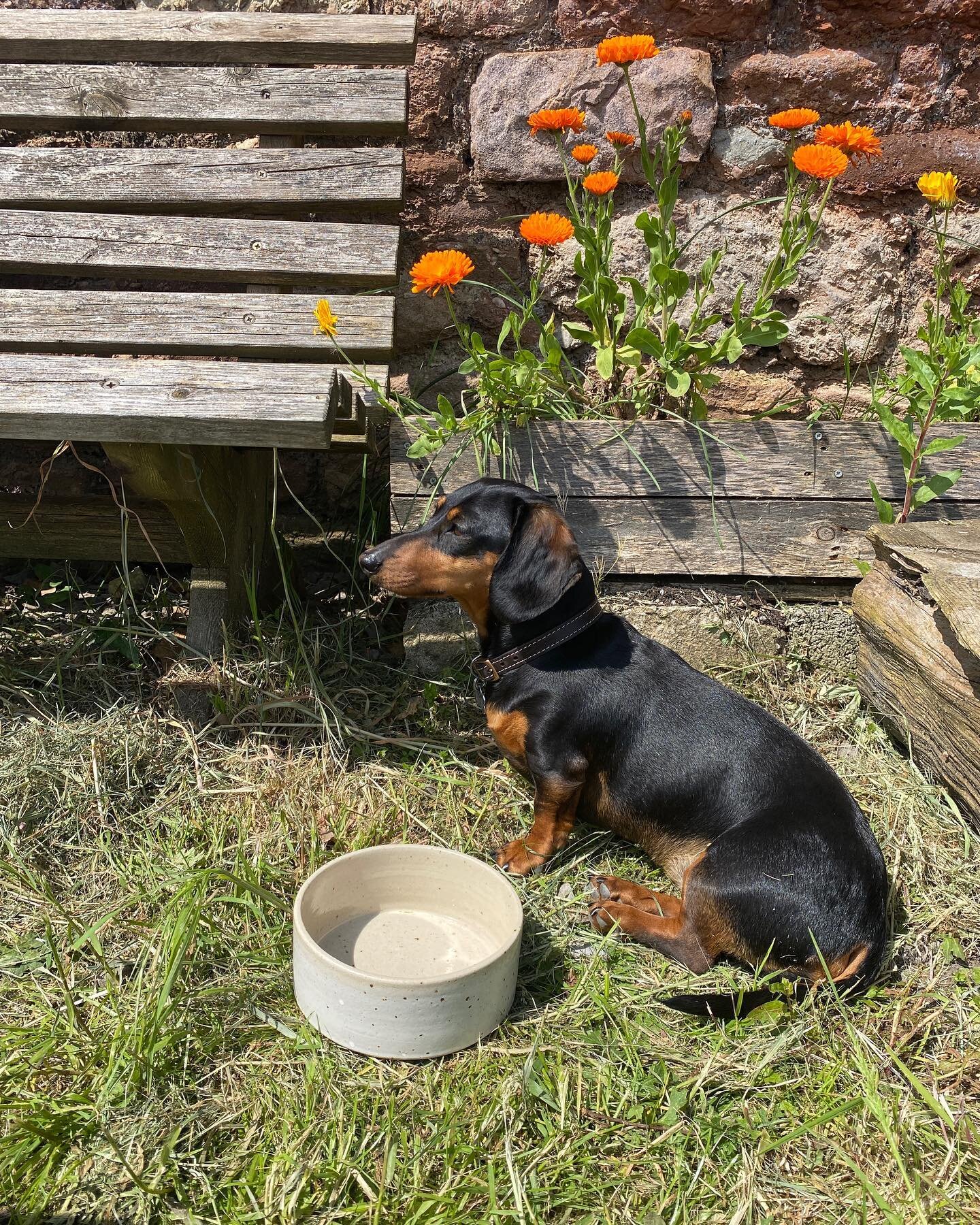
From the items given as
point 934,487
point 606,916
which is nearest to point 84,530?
point 606,916

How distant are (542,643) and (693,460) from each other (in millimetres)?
888

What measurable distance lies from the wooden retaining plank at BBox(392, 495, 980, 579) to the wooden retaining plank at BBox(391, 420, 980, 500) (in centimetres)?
4

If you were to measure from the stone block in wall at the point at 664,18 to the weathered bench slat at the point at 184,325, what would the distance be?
1.28 meters

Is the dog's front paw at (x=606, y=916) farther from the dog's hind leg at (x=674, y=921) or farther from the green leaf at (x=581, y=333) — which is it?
the green leaf at (x=581, y=333)

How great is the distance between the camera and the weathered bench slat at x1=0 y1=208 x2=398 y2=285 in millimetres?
2869

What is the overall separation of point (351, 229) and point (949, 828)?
248cm

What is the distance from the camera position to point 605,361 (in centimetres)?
304

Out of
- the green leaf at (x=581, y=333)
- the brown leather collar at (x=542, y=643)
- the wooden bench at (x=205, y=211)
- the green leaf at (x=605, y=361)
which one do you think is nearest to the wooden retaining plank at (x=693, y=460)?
the green leaf at (x=605, y=361)

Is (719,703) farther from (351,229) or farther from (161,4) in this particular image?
(161,4)

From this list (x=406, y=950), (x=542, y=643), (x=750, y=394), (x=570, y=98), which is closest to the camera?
(x=406, y=950)

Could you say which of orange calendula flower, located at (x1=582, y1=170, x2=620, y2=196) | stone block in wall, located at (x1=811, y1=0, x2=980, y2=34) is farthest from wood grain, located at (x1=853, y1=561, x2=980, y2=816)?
stone block in wall, located at (x1=811, y1=0, x2=980, y2=34)

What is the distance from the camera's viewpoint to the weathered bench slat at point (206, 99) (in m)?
3.00

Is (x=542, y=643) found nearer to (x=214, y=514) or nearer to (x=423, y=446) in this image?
(x=423, y=446)

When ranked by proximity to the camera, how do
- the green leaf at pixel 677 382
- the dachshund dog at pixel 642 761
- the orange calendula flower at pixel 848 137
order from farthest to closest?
the green leaf at pixel 677 382 < the orange calendula flower at pixel 848 137 < the dachshund dog at pixel 642 761
